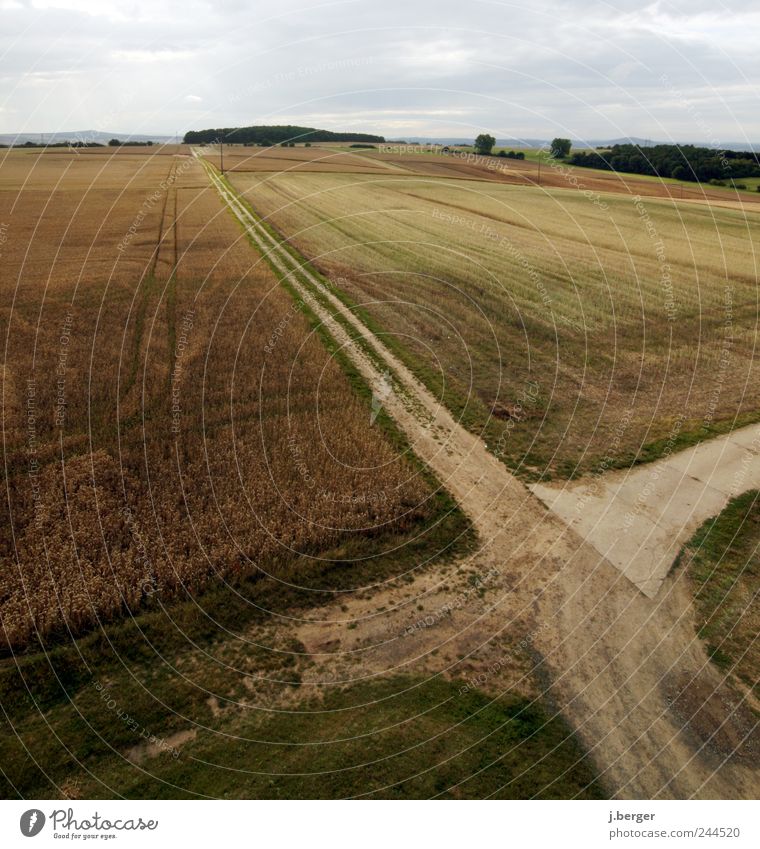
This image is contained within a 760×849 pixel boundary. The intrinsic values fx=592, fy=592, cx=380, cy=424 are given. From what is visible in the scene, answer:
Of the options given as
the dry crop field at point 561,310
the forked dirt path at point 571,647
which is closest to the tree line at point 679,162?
the dry crop field at point 561,310

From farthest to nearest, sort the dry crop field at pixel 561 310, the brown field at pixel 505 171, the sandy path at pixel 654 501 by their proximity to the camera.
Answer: the brown field at pixel 505 171 → the dry crop field at pixel 561 310 → the sandy path at pixel 654 501

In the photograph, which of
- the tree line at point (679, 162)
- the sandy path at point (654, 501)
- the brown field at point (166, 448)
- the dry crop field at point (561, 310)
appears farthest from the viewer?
the tree line at point (679, 162)

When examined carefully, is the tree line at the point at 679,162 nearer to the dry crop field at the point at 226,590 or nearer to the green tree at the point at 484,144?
the green tree at the point at 484,144

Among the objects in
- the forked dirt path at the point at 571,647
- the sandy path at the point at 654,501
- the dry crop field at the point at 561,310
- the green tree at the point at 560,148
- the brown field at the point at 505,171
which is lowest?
the forked dirt path at the point at 571,647

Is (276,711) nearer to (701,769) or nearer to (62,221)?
(701,769)

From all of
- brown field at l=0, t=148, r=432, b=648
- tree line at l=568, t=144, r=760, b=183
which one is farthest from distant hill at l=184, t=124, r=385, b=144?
brown field at l=0, t=148, r=432, b=648

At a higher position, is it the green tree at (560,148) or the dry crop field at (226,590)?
the green tree at (560,148)

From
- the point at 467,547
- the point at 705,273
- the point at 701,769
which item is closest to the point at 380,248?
the point at 705,273

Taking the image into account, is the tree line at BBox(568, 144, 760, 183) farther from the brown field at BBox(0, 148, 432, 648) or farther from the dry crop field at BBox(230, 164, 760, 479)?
the brown field at BBox(0, 148, 432, 648)
